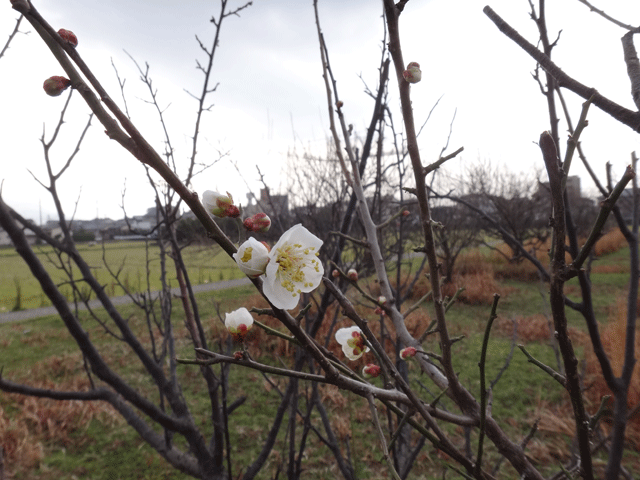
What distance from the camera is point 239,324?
71 centimetres

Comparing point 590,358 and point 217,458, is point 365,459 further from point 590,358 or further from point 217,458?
point 590,358

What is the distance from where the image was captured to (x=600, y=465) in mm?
2707

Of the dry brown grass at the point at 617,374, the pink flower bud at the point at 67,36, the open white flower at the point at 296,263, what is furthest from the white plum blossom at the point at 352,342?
the dry brown grass at the point at 617,374

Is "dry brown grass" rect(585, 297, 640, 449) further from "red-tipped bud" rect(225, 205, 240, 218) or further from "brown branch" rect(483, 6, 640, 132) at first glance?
"red-tipped bud" rect(225, 205, 240, 218)

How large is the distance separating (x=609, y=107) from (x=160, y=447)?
1.82 m

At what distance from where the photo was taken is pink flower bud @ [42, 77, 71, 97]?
1.68 ft

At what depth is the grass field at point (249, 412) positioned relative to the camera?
9.52 ft

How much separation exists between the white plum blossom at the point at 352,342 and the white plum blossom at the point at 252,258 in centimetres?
45

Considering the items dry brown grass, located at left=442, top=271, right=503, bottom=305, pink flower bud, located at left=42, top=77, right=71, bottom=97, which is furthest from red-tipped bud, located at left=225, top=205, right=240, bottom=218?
dry brown grass, located at left=442, top=271, right=503, bottom=305

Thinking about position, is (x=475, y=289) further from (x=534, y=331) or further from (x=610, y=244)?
(x=610, y=244)

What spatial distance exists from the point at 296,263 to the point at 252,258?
23cm

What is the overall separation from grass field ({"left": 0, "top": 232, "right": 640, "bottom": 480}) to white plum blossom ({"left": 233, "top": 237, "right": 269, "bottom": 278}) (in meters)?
1.08

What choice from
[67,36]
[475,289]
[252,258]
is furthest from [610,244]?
[67,36]

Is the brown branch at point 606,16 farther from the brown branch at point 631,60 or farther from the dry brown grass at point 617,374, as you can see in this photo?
the dry brown grass at point 617,374
